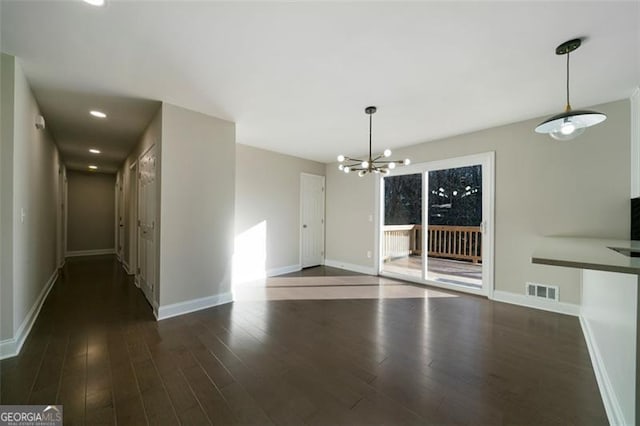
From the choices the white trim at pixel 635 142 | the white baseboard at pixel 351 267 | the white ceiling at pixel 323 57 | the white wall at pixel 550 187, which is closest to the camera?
the white ceiling at pixel 323 57

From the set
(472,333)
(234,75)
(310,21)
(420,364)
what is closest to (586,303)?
(472,333)

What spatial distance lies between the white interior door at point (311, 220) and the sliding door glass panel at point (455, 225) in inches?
98.7

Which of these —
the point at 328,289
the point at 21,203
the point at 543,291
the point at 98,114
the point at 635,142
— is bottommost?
the point at 328,289

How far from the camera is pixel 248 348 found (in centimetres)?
231

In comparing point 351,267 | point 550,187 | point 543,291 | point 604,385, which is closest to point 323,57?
point 604,385

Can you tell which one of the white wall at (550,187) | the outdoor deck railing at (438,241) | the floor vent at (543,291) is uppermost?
the white wall at (550,187)

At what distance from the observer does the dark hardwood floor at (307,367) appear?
5.18ft

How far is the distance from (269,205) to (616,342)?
4.66 m

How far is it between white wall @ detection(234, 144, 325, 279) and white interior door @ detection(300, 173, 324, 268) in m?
0.15

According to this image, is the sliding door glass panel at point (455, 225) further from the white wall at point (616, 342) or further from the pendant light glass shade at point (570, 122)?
the pendant light glass shade at point (570, 122)

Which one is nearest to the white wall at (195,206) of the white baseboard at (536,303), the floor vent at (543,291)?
the white baseboard at (536,303)

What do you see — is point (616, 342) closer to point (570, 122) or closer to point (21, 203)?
point (570, 122)

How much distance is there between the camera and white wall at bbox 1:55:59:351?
2.10 metres

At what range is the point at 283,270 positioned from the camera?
530 centimetres
